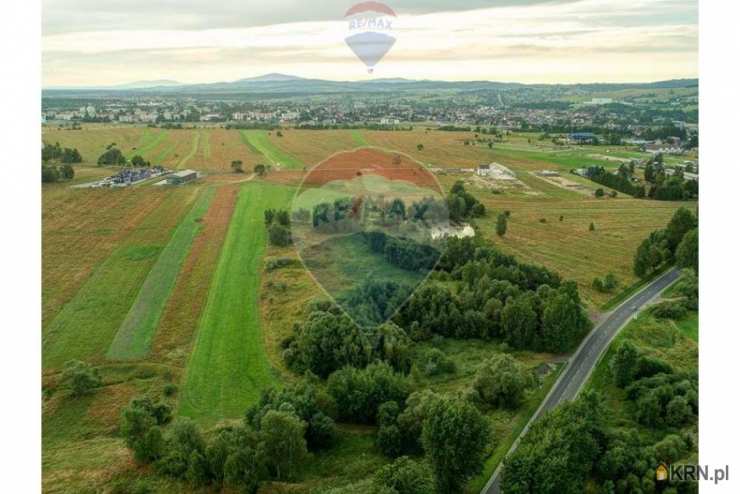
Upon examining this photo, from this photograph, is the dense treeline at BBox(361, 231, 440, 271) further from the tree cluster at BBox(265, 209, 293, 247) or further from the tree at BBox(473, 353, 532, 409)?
the tree cluster at BBox(265, 209, 293, 247)

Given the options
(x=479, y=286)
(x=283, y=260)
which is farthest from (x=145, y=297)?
(x=479, y=286)

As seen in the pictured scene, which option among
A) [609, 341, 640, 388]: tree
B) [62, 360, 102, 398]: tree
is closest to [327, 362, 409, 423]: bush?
[609, 341, 640, 388]: tree

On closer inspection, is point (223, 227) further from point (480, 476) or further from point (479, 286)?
point (480, 476)

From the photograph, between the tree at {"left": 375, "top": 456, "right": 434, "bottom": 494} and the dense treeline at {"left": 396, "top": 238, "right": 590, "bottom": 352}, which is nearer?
the tree at {"left": 375, "top": 456, "right": 434, "bottom": 494}

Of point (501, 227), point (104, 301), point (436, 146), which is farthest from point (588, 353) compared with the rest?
point (436, 146)

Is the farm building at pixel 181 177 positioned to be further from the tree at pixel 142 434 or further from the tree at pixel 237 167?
the tree at pixel 142 434

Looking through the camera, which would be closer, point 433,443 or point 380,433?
point 433,443

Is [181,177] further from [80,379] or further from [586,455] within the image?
[586,455]

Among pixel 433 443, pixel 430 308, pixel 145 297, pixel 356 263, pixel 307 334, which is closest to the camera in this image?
pixel 433 443
